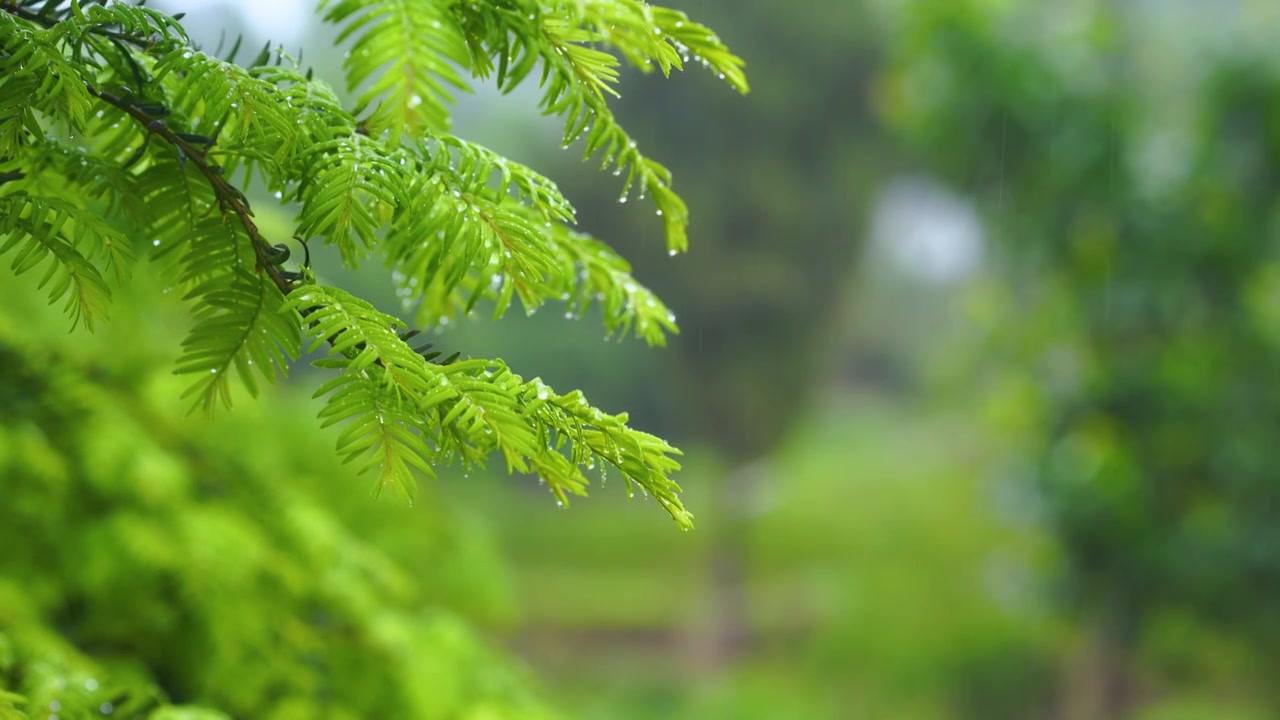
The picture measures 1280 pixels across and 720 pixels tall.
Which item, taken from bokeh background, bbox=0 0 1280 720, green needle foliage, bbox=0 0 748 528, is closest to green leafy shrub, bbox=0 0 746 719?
green needle foliage, bbox=0 0 748 528

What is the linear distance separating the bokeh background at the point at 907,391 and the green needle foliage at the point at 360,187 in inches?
26.7

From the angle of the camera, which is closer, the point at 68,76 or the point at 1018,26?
the point at 68,76

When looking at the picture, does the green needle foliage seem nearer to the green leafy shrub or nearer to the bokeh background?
the green leafy shrub

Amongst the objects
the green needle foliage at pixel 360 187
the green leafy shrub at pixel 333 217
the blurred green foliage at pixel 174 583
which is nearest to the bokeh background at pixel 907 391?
the blurred green foliage at pixel 174 583

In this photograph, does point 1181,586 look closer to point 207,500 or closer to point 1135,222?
point 1135,222

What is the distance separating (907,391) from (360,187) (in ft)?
44.4

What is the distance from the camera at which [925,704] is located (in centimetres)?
912

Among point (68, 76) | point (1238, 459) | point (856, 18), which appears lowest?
point (68, 76)

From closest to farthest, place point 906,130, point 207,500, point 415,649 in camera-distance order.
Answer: point 415,649, point 207,500, point 906,130

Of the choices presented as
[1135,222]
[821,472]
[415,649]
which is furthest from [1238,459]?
[821,472]

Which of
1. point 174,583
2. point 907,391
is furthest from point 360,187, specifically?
point 907,391

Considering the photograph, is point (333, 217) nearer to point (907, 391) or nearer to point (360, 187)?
point (360, 187)

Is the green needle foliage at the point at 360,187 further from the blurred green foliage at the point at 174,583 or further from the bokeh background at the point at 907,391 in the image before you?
the bokeh background at the point at 907,391

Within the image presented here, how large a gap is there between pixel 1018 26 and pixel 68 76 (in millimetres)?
6228
